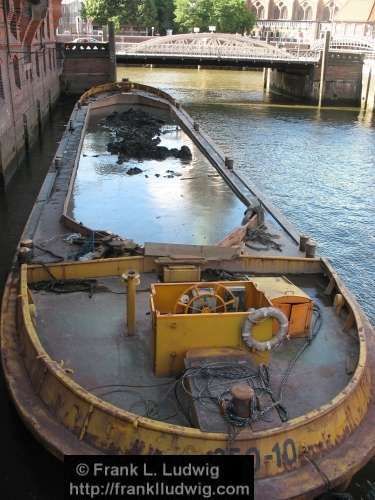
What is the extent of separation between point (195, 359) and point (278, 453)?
170 centimetres

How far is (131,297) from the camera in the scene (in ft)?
27.2

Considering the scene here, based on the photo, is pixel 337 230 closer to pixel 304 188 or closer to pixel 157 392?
pixel 304 188

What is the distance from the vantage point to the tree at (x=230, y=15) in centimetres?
8462

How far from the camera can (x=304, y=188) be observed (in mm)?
24609

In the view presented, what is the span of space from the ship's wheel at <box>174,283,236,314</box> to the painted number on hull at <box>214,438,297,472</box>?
A: 2308 mm

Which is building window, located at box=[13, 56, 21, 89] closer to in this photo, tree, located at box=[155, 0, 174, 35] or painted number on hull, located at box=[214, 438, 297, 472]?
painted number on hull, located at box=[214, 438, 297, 472]

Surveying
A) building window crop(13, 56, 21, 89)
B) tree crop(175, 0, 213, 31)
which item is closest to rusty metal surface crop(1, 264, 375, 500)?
building window crop(13, 56, 21, 89)

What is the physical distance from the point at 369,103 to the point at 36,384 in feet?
151

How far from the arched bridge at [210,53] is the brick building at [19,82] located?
12463 mm

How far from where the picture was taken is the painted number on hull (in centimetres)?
624

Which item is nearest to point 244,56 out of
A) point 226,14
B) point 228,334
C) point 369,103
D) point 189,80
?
point 369,103

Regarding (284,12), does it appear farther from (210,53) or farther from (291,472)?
(291,472)

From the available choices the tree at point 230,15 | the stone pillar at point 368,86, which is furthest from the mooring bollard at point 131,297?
the tree at point 230,15

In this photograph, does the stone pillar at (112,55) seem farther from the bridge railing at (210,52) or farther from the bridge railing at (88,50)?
the bridge railing at (210,52)
